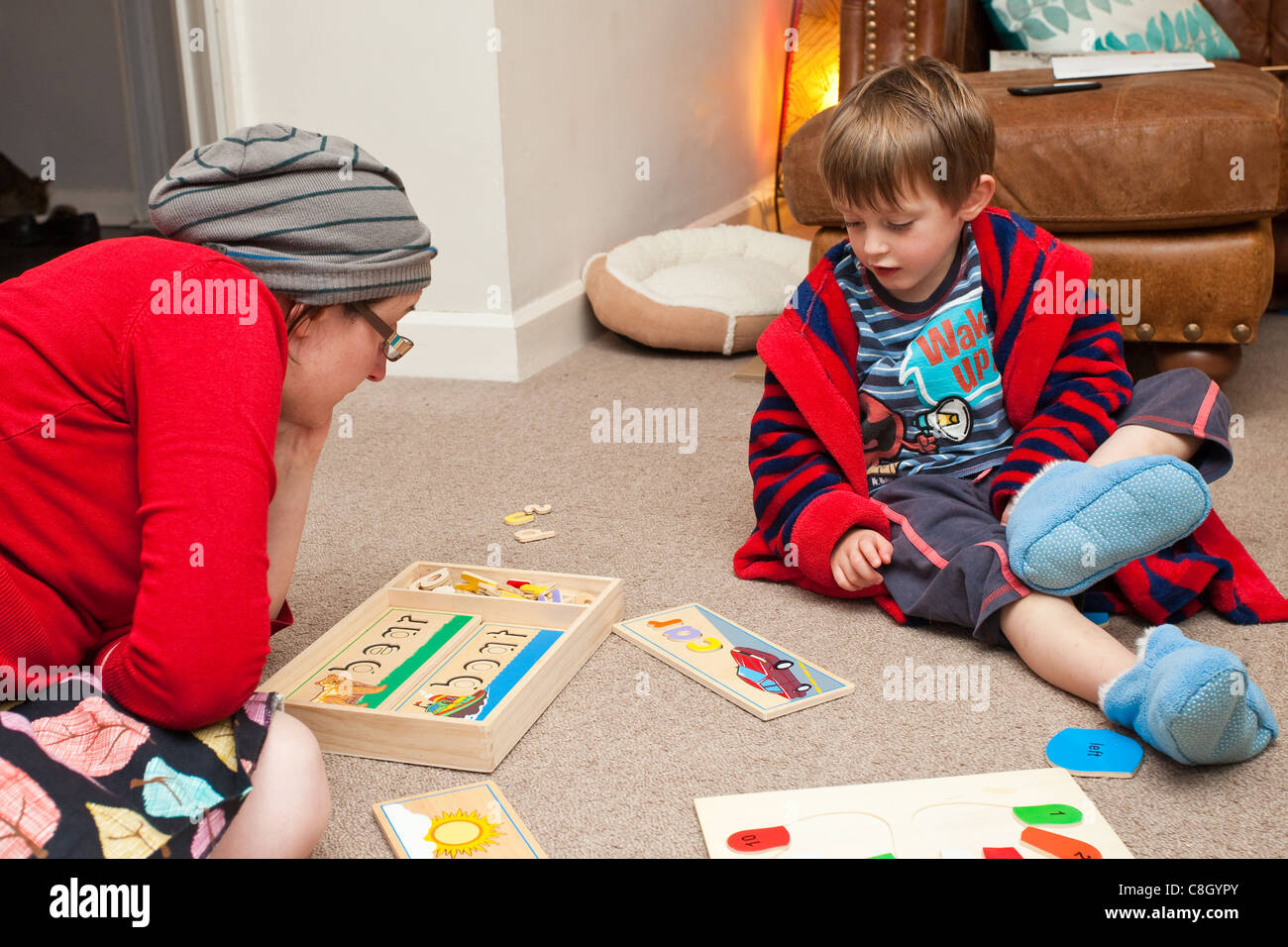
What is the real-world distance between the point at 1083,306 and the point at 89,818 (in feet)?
3.33

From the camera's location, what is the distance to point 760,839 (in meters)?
0.77

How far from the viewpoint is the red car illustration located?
973mm

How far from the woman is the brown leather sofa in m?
1.14

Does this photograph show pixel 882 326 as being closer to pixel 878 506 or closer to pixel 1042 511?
pixel 878 506

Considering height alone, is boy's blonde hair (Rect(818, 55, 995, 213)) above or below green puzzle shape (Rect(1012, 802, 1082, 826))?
above

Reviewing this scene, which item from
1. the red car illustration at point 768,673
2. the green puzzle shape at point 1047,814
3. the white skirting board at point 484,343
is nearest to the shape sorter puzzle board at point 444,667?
the red car illustration at point 768,673

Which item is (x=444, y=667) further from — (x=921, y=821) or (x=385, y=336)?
(x=921, y=821)

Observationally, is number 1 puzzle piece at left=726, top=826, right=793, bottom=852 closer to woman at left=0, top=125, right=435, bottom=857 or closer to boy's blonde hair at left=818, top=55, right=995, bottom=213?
woman at left=0, top=125, right=435, bottom=857

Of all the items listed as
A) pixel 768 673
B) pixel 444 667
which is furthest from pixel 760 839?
pixel 444 667

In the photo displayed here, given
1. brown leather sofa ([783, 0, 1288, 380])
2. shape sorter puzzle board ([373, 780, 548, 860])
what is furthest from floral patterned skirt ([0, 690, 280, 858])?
brown leather sofa ([783, 0, 1288, 380])

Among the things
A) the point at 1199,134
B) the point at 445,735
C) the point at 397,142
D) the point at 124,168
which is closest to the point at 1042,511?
the point at 445,735

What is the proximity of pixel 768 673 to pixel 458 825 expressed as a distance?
325 millimetres

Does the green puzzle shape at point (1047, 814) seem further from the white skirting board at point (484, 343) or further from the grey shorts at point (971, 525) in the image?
the white skirting board at point (484, 343)

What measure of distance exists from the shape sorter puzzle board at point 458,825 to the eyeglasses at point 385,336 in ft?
1.04
